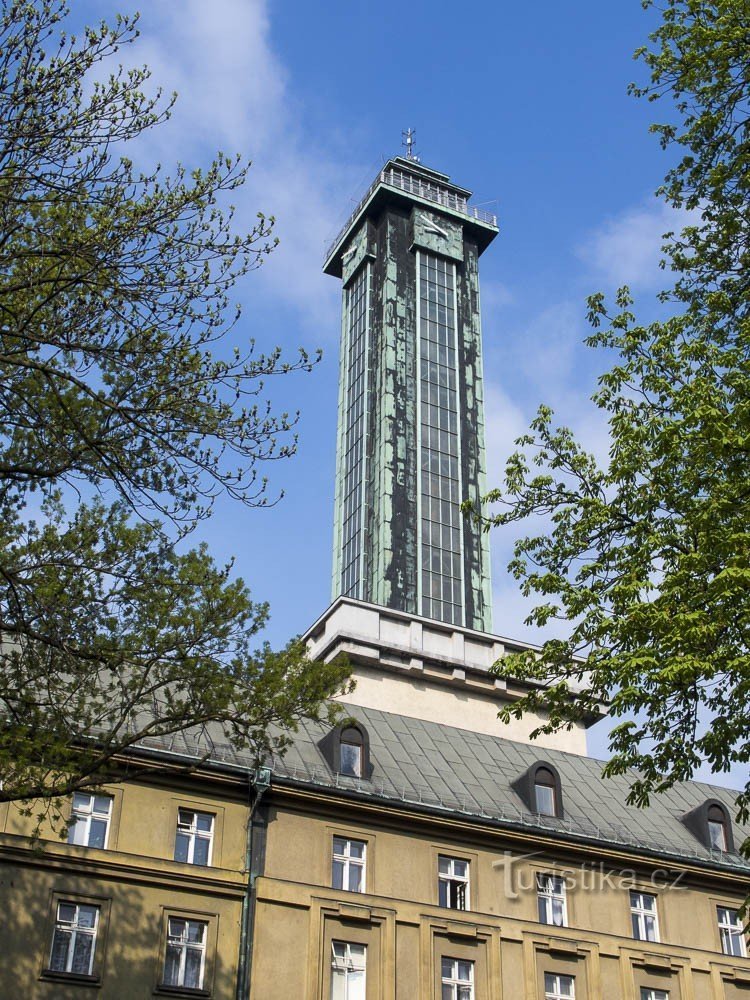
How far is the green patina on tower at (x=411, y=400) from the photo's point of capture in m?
75.8

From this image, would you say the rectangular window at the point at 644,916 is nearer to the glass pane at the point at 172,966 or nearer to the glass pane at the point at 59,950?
the glass pane at the point at 172,966

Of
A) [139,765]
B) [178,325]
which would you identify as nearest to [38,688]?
[178,325]

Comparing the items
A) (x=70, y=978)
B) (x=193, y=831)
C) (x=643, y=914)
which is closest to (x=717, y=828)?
(x=643, y=914)

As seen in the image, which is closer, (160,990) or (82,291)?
(82,291)

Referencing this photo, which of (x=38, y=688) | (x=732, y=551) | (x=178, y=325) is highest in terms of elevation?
(x=178, y=325)

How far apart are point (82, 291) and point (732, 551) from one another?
1041cm

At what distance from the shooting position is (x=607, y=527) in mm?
22172

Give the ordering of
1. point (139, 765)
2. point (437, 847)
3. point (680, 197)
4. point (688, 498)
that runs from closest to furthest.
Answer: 1. point (688, 498)
2. point (680, 197)
3. point (139, 765)
4. point (437, 847)

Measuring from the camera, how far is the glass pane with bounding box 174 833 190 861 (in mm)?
30156

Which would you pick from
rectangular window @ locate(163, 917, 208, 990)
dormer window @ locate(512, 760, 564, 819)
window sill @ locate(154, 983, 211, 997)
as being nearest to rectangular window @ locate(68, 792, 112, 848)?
rectangular window @ locate(163, 917, 208, 990)

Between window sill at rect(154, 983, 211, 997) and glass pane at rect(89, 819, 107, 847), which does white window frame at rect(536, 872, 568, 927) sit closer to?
window sill at rect(154, 983, 211, 997)

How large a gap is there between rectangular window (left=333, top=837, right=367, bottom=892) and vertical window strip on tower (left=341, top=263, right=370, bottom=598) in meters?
43.4

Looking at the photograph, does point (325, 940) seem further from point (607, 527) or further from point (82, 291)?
point (82, 291)

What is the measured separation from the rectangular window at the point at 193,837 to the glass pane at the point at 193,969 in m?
2.07
